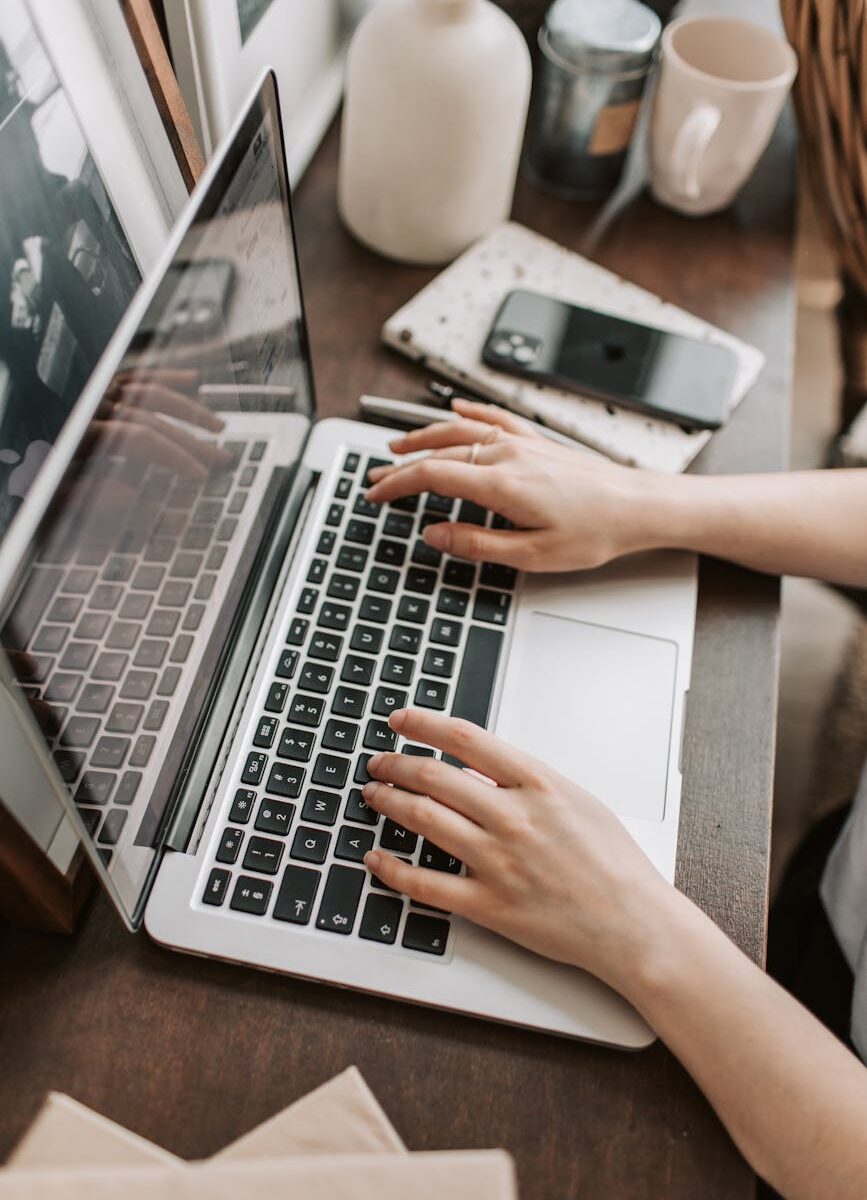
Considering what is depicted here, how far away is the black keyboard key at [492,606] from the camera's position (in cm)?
60

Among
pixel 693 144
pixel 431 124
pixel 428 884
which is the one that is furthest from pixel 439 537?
pixel 693 144

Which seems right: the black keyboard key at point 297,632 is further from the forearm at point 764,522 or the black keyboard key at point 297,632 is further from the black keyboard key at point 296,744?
the forearm at point 764,522

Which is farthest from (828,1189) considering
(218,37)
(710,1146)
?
(218,37)

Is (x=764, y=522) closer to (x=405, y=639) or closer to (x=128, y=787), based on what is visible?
(x=405, y=639)

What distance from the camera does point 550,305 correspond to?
0.75 meters

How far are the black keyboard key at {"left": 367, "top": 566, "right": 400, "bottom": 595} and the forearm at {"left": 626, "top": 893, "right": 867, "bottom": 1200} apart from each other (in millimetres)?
254

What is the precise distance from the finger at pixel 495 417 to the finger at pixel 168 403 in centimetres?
21

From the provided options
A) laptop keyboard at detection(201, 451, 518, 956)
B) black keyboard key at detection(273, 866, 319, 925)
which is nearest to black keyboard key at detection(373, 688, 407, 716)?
laptop keyboard at detection(201, 451, 518, 956)

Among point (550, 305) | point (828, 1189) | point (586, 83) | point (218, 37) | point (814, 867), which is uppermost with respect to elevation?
point (218, 37)

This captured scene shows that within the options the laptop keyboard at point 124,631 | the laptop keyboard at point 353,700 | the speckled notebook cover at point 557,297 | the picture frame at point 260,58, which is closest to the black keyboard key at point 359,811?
the laptop keyboard at point 353,700

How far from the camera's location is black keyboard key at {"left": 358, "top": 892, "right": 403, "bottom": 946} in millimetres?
475

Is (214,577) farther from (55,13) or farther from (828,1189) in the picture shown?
(828,1189)

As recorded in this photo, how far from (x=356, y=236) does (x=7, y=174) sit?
1.42ft

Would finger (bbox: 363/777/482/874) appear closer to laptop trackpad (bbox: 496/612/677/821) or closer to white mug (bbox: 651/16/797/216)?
laptop trackpad (bbox: 496/612/677/821)
